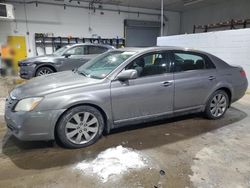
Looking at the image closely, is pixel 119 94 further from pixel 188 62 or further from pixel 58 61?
pixel 58 61

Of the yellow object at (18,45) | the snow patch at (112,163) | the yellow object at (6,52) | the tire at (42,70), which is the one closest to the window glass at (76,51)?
the tire at (42,70)

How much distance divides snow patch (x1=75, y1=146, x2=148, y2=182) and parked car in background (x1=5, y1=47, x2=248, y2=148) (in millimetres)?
374

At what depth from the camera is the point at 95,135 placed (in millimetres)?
2963

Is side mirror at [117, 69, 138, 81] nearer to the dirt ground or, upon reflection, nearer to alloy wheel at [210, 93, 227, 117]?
the dirt ground

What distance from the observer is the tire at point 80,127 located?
107 inches

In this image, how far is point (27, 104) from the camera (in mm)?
2621

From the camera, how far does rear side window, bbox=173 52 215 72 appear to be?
3.47 meters

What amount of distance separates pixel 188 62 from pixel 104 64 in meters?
1.36

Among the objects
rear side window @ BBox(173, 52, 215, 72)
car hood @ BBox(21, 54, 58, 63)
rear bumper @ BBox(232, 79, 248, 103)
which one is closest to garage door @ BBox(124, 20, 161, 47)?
car hood @ BBox(21, 54, 58, 63)

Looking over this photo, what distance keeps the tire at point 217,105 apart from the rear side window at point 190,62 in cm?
52

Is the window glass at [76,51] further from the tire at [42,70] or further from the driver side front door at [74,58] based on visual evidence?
the tire at [42,70]

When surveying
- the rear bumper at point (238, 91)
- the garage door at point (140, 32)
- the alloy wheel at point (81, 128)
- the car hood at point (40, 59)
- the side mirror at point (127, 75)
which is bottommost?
the alloy wheel at point (81, 128)

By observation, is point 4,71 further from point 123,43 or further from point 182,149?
point 182,149

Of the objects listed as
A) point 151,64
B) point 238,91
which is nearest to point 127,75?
point 151,64
